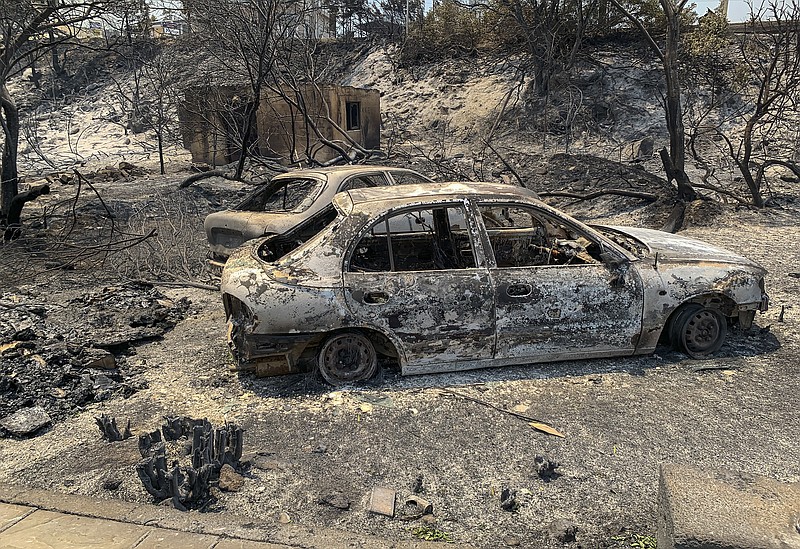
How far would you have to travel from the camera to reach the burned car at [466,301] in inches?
167

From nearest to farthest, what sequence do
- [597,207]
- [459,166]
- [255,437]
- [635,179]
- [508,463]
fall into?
1. [508,463]
2. [255,437]
3. [597,207]
4. [635,179]
5. [459,166]

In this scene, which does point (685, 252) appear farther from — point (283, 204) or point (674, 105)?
point (674, 105)

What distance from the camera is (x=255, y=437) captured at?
12.5 ft

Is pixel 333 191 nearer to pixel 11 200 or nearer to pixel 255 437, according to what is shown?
pixel 255 437

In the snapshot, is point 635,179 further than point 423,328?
Yes

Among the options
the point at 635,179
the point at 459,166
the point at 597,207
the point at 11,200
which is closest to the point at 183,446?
the point at 11,200

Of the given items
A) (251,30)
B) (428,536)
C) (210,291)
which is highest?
(251,30)

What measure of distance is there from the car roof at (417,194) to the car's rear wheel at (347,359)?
102 centimetres

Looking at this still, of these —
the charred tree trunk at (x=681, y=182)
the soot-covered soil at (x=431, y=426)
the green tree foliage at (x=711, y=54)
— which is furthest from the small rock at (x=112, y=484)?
the green tree foliage at (x=711, y=54)

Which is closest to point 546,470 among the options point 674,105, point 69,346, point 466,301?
point 466,301

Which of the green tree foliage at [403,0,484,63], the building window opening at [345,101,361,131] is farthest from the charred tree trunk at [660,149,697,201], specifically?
the green tree foliage at [403,0,484,63]

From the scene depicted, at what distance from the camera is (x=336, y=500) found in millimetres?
3170

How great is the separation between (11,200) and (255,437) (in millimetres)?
9391

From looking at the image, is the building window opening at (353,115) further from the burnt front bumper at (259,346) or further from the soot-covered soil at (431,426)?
the burnt front bumper at (259,346)
